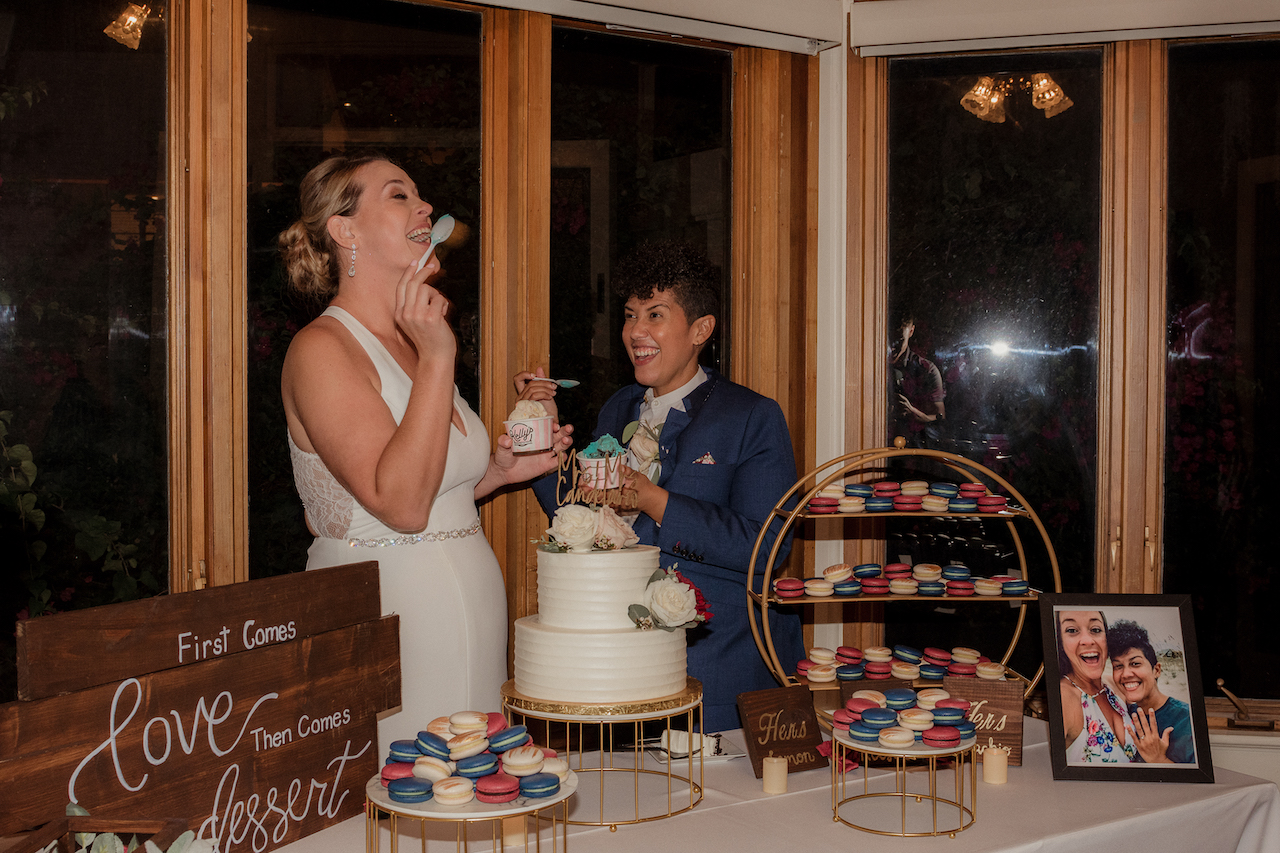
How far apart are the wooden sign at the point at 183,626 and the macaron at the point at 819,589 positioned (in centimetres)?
104

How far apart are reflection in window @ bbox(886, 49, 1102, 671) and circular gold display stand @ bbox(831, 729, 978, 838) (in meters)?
1.62

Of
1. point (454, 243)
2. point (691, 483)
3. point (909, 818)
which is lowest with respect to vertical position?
point (909, 818)

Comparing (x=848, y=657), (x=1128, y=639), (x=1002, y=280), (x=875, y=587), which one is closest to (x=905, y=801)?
(x=848, y=657)

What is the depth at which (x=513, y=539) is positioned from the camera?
302cm

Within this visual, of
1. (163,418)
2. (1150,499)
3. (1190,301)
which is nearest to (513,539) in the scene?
(163,418)

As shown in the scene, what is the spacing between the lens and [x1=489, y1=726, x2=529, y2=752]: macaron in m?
1.38

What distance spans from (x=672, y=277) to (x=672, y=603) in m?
1.24

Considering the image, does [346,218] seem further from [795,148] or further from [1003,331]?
[1003,331]

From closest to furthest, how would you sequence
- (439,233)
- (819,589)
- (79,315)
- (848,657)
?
(439,233), (848,657), (819,589), (79,315)

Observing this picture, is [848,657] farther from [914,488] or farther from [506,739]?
[506,739]

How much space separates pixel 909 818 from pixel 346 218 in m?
1.52

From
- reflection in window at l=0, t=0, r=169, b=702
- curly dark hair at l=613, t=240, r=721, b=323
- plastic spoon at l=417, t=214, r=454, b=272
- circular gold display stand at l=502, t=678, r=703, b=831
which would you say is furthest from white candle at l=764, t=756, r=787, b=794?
reflection in window at l=0, t=0, r=169, b=702

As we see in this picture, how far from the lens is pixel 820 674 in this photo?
6.78 feet

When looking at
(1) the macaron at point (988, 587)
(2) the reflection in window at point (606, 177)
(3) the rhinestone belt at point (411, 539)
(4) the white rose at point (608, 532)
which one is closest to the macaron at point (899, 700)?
(4) the white rose at point (608, 532)
